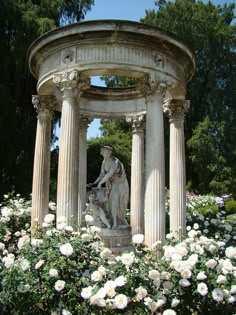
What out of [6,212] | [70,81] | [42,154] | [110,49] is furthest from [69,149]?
[110,49]

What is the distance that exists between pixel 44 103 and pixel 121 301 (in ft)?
32.2

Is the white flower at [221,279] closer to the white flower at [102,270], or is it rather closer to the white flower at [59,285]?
the white flower at [102,270]

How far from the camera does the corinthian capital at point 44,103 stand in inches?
561

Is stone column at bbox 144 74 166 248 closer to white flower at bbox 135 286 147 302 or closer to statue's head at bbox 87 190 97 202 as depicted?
statue's head at bbox 87 190 97 202

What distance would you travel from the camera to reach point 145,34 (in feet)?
38.2

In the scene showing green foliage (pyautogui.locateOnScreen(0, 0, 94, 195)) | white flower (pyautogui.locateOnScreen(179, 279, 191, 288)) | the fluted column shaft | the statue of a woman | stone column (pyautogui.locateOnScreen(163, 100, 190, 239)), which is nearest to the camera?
white flower (pyautogui.locateOnScreen(179, 279, 191, 288))

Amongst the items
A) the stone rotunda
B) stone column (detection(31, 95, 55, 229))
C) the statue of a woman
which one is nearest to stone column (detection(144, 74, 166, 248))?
the stone rotunda

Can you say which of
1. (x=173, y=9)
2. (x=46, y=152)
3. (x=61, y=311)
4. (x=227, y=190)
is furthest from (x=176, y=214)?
(x=173, y=9)

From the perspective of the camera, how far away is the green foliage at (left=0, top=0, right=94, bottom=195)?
26125 mm

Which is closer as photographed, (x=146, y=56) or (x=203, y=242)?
(x=203, y=242)

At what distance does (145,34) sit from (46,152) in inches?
230

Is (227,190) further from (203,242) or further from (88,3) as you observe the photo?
(203,242)

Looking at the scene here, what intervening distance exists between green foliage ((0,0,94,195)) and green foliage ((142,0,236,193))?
57.5ft

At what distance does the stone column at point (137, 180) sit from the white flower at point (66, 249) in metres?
10.2
